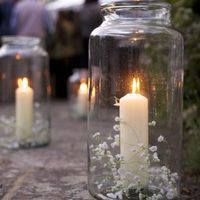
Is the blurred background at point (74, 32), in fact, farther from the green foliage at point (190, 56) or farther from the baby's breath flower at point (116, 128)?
the baby's breath flower at point (116, 128)

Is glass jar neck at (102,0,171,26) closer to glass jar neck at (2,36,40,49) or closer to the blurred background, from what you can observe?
the blurred background

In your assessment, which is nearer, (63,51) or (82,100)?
(82,100)

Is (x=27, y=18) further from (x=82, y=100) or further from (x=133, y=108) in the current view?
(x=133, y=108)

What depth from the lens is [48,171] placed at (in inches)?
81.7

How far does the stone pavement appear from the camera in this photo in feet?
5.63

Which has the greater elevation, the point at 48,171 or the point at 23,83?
the point at 23,83

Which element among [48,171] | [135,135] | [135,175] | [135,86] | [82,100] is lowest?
[82,100]

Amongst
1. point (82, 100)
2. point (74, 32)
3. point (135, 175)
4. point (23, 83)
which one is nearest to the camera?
point (135, 175)

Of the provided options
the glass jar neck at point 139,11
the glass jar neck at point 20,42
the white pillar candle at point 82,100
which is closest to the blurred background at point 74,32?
the white pillar candle at point 82,100

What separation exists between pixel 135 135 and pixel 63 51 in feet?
14.6

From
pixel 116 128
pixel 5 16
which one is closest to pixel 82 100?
pixel 5 16

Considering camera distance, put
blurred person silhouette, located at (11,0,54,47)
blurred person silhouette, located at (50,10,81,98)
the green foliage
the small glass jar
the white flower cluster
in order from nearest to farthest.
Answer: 1. the white flower cluster
2. the green foliage
3. the small glass jar
4. blurred person silhouette, located at (11,0,54,47)
5. blurred person silhouette, located at (50,10,81,98)

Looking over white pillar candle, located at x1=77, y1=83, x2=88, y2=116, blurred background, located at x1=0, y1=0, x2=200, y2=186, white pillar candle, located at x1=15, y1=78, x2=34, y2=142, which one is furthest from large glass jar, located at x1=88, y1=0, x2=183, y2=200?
white pillar candle, located at x1=77, y1=83, x2=88, y2=116

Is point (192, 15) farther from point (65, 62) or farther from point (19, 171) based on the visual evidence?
point (65, 62)
